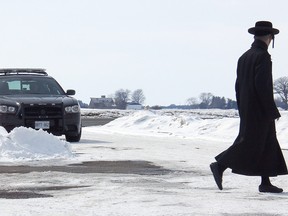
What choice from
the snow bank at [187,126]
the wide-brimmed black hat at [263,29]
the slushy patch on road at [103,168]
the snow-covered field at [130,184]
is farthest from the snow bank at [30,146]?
the snow bank at [187,126]

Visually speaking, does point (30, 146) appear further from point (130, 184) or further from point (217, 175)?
point (217, 175)

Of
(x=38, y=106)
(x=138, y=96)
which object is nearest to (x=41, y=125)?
(x=38, y=106)

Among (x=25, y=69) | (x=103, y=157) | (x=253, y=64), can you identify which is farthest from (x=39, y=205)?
(x=25, y=69)

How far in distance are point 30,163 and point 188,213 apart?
538cm

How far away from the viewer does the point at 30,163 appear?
435 inches

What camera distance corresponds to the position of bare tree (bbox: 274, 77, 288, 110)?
404 feet

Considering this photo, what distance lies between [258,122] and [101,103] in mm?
131246

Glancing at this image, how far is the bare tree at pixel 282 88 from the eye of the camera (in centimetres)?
12300

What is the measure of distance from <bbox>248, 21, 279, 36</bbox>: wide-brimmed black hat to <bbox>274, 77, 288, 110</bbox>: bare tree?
11436cm

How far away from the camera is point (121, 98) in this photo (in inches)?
5664

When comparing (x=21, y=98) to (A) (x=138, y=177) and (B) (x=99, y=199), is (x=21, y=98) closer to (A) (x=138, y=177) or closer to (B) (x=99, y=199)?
(A) (x=138, y=177)

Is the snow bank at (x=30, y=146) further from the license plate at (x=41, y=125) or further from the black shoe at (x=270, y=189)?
the black shoe at (x=270, y=189)

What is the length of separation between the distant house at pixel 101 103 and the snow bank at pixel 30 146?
12403 centimetres

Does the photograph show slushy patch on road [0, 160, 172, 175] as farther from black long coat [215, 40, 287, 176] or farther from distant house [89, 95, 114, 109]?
distant house [89, 95, 114, 109]
